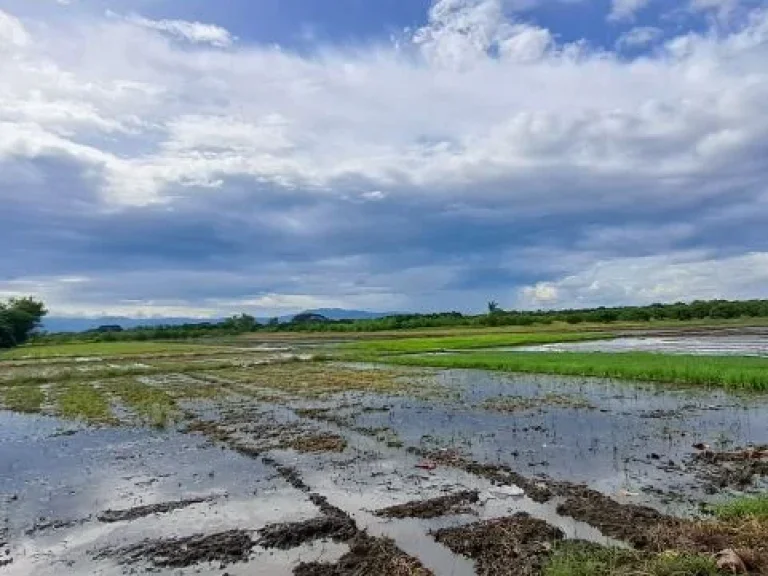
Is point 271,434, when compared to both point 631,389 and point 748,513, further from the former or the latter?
point 631,389

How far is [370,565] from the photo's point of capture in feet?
21.4

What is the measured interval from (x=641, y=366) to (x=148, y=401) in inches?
673

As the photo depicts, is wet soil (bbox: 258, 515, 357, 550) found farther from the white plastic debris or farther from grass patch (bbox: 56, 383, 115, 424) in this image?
grass patch (bbox: 56, 383, 115, 424)

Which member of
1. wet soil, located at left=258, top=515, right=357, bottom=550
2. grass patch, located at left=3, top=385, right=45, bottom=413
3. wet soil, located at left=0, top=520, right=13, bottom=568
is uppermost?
grass patch, located at left=3, top=385, right=45, bottom=413

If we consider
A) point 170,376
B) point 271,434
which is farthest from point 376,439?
point 170,376

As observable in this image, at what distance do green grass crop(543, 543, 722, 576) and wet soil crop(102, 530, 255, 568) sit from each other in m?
3.47

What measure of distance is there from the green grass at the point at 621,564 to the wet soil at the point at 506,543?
0.25m

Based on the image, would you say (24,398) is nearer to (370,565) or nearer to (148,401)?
(148,401)

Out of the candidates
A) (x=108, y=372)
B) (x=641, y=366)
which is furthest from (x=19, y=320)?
(x=641, y=366)

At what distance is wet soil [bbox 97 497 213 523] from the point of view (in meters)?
8.76

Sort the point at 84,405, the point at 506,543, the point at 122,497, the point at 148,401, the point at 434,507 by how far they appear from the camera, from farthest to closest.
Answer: the point at 148,401, the point at 84,405, the point at 122,497, the point at 434,507, the point at 506,543

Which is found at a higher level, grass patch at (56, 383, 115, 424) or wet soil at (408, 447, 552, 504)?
grass patch at (56, 383, 115, 424)

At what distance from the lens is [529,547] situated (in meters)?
6.77

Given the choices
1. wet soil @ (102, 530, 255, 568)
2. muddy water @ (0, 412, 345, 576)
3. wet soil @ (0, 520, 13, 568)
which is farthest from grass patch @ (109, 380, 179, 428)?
wet soil @ (102, 530, 255, 568)
